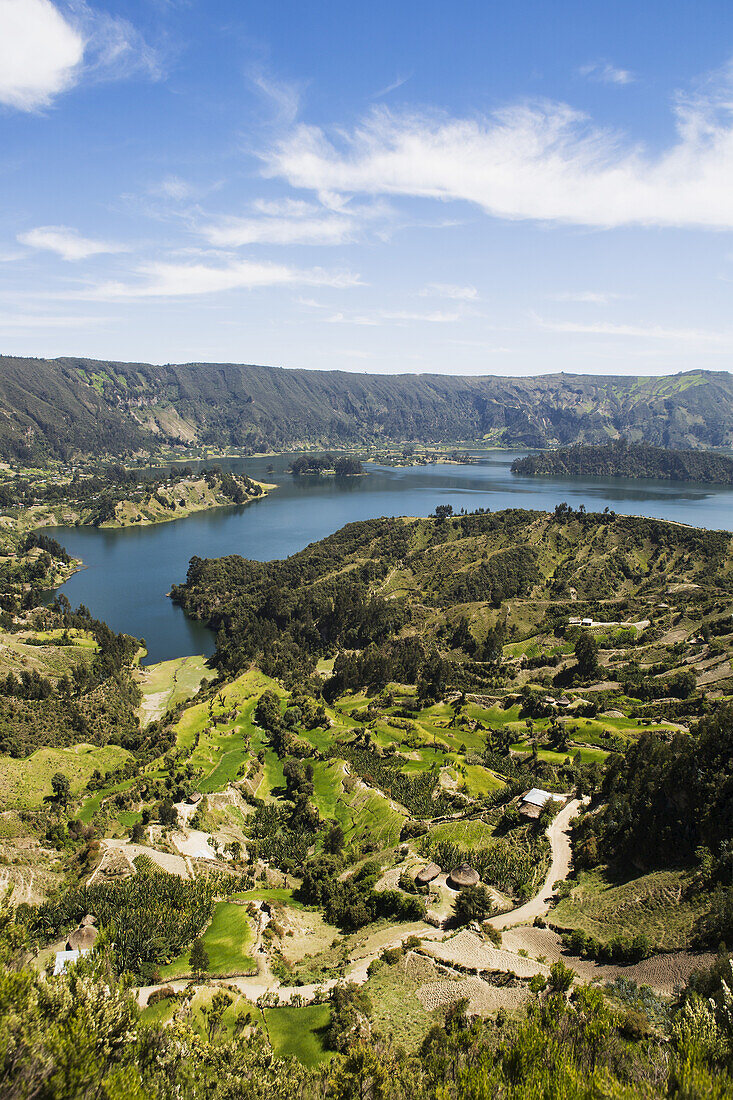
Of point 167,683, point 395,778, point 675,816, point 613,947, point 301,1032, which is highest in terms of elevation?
point 675,816

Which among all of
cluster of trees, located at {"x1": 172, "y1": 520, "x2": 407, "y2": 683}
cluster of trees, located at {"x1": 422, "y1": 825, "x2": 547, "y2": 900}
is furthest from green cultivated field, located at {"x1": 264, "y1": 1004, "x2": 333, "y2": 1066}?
cluster of trees, located at {"x1": 172, "y1": 520, "x2": 407, "y2": 683}

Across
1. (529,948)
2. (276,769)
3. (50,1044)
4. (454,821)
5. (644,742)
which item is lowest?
(276,769)

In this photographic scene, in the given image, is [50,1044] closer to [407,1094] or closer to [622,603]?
[407,1094]

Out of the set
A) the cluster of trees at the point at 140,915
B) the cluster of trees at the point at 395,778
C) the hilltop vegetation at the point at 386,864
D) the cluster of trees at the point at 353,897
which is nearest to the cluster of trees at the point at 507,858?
the hilltop vegetation at the point at 386,864

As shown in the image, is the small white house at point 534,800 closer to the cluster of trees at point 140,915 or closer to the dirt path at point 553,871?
the dirt path at point 553,871

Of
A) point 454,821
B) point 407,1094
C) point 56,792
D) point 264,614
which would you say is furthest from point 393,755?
point 264,614

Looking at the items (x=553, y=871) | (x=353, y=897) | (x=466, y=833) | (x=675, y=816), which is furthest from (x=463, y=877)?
(x=675, y=816)

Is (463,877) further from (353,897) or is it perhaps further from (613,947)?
(613,947)
